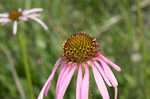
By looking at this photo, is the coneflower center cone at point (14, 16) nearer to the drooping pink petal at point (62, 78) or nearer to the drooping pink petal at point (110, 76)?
the drooping pink petal at point (62, 78)

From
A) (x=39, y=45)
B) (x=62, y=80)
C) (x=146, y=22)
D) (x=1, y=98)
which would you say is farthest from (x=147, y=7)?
(x=62, y=80)

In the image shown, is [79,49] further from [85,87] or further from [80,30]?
[80,30]

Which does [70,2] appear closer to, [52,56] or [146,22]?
[146,22]

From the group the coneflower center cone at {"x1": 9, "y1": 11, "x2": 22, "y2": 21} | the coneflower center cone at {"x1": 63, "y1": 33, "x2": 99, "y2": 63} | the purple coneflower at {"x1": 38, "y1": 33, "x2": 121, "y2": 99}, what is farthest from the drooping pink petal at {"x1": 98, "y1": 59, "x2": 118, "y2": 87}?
the coneflower center cone at {"x1": 9, "y1": 11, "x2": 22, "y2": 21}

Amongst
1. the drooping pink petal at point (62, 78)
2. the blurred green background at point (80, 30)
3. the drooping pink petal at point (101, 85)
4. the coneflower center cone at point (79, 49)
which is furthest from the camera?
the blurred green background at point (80, 30)

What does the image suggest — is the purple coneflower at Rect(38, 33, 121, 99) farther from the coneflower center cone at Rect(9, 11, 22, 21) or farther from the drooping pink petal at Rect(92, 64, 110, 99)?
the coneflower center cone at Rect(9, 11, 22, 21)

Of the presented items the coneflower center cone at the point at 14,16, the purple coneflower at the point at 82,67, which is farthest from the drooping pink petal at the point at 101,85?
the coneflower center cone at the point at 14,16
